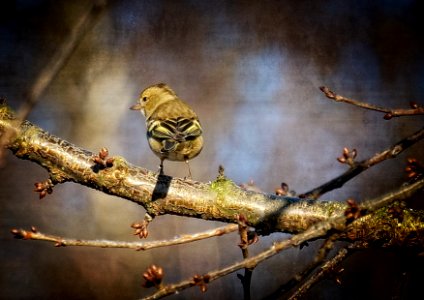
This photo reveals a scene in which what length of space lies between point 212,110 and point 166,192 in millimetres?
1696

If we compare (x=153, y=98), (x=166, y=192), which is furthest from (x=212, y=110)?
(x=166, y=192)

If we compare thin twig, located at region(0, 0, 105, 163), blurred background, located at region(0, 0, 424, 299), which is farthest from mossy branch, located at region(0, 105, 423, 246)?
blurred background, located at region(0, 0, 424, 299)

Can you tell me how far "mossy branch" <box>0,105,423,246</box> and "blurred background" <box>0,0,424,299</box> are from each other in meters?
1.44

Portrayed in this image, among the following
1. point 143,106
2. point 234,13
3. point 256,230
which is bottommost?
point 256,230

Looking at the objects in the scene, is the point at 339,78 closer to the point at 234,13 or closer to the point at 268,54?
the point at 268,54

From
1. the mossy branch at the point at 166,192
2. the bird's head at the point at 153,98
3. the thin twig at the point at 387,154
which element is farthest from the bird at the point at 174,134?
the thin twig at the point at 387,154

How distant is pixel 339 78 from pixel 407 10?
0.65m

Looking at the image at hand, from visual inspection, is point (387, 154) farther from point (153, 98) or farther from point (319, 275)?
→ point (153, 98)

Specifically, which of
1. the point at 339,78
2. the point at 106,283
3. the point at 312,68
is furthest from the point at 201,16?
the point at 106,283

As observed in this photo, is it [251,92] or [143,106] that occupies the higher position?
[251,92]

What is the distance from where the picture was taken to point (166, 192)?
48.1 inches

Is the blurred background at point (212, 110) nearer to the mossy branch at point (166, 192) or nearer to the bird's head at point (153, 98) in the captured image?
the bird's head at point (153, 98)

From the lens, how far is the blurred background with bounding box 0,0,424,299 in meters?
2.71

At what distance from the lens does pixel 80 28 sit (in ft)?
1.59
